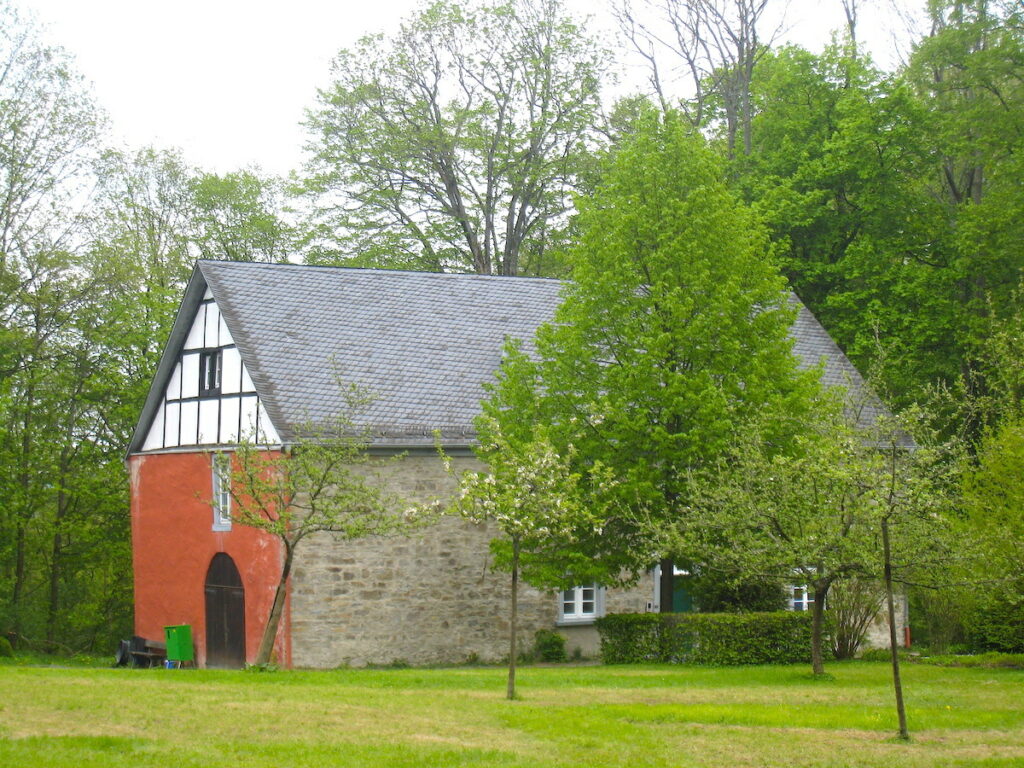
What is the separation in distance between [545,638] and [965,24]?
731 inches

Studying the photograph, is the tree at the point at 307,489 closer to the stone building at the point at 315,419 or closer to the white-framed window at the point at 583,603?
the stone building at the point at 315,419

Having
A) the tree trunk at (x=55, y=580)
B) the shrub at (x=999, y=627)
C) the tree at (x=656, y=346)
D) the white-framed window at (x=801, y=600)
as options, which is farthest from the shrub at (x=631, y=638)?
the tree trunk at (x=55, y=580)

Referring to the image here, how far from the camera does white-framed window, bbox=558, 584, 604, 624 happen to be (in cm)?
2280

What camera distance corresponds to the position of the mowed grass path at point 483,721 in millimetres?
10469

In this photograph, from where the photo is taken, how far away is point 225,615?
22547 millimetres

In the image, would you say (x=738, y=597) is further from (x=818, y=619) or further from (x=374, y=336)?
(x=374, y=336)

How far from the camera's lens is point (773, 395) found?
62.4ft

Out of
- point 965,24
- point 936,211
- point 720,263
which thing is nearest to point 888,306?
point 936,211

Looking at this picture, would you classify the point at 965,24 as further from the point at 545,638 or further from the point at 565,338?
the point at 545,638

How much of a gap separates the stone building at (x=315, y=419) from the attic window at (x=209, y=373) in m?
0.03

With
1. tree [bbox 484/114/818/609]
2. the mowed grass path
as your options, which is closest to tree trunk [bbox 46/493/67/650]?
the mowed grass path

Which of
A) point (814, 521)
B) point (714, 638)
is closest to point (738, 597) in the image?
point (714, 638)

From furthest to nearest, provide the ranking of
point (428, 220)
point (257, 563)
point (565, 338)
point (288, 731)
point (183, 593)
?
1. point (428, 220)
2. point (183, 593)
3. point (257, 563)
4. point (565, 338)
5. point (288, 731)

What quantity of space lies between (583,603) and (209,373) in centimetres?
829
